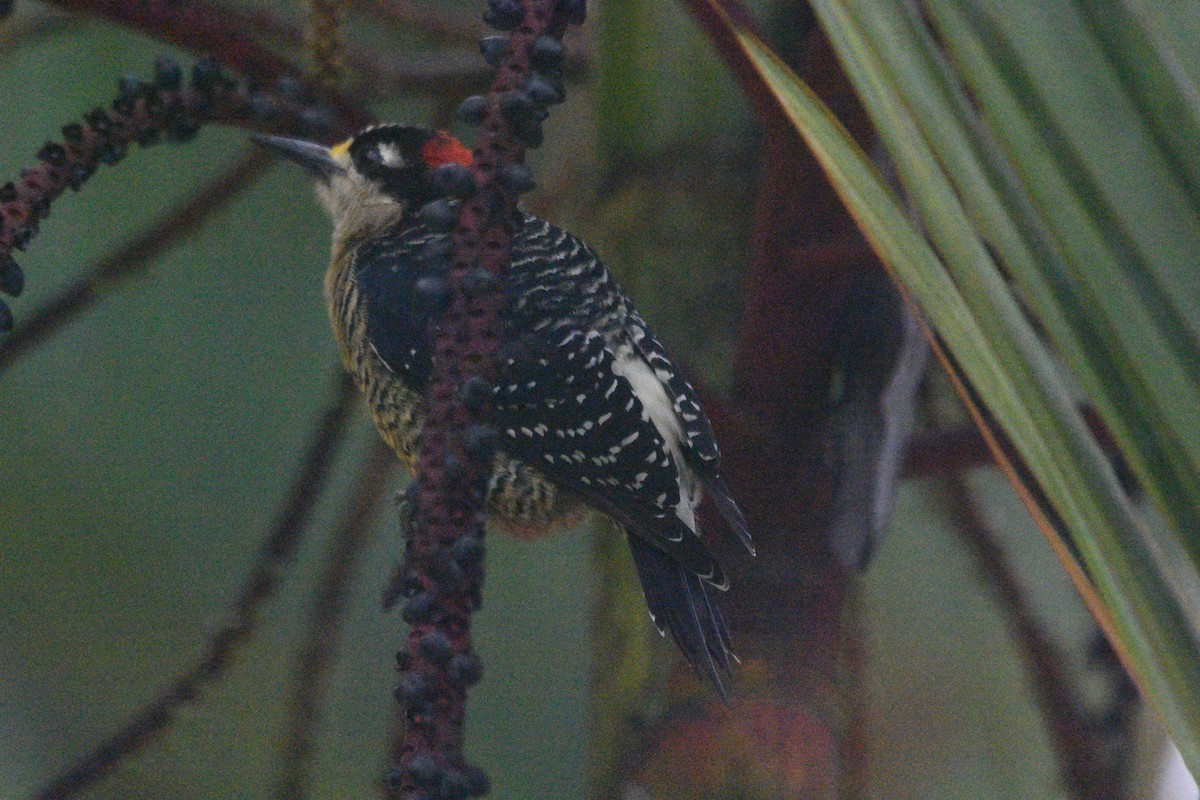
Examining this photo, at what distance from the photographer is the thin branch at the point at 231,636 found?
670 mm

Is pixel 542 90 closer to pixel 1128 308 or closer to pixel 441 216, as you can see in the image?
pixel 441 216

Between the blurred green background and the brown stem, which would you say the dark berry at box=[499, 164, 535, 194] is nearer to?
the brown stem

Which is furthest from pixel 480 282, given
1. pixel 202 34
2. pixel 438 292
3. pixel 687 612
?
pixel 202 34

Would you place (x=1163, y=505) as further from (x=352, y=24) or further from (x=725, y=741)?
(x=352, y=24)

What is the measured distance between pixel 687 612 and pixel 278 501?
41cm

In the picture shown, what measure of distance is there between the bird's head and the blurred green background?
0.09 m

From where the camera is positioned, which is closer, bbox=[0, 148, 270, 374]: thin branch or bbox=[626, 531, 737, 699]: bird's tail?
bbox=[626, 531, 737, 699]: bird's tail

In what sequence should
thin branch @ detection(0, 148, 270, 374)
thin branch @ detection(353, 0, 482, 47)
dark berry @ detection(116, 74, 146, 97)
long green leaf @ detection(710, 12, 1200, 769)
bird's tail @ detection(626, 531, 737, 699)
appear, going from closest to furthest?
long green leaf @ detection(710, 12, 1200, 769) < dark berry @ detection(116, 74, 146, 97) < bird's tail @ detection(626, 531, 737, 699) < thin branch @ detection(0, 148, 270, 374) < thin branch @ detection(353, 0, 482, 47)

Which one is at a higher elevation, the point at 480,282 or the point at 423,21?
the point at 423,21

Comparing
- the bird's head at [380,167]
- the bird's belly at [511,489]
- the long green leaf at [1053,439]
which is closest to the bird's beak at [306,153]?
the bird's head at [380,167]

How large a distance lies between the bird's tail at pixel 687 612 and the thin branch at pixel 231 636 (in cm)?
19

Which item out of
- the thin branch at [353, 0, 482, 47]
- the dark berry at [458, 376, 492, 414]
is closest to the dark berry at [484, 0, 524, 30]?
the dark berry at [458, 376, 492, 414]

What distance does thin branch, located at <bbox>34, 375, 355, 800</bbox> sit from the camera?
670mm

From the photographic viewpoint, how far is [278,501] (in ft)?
3.14
